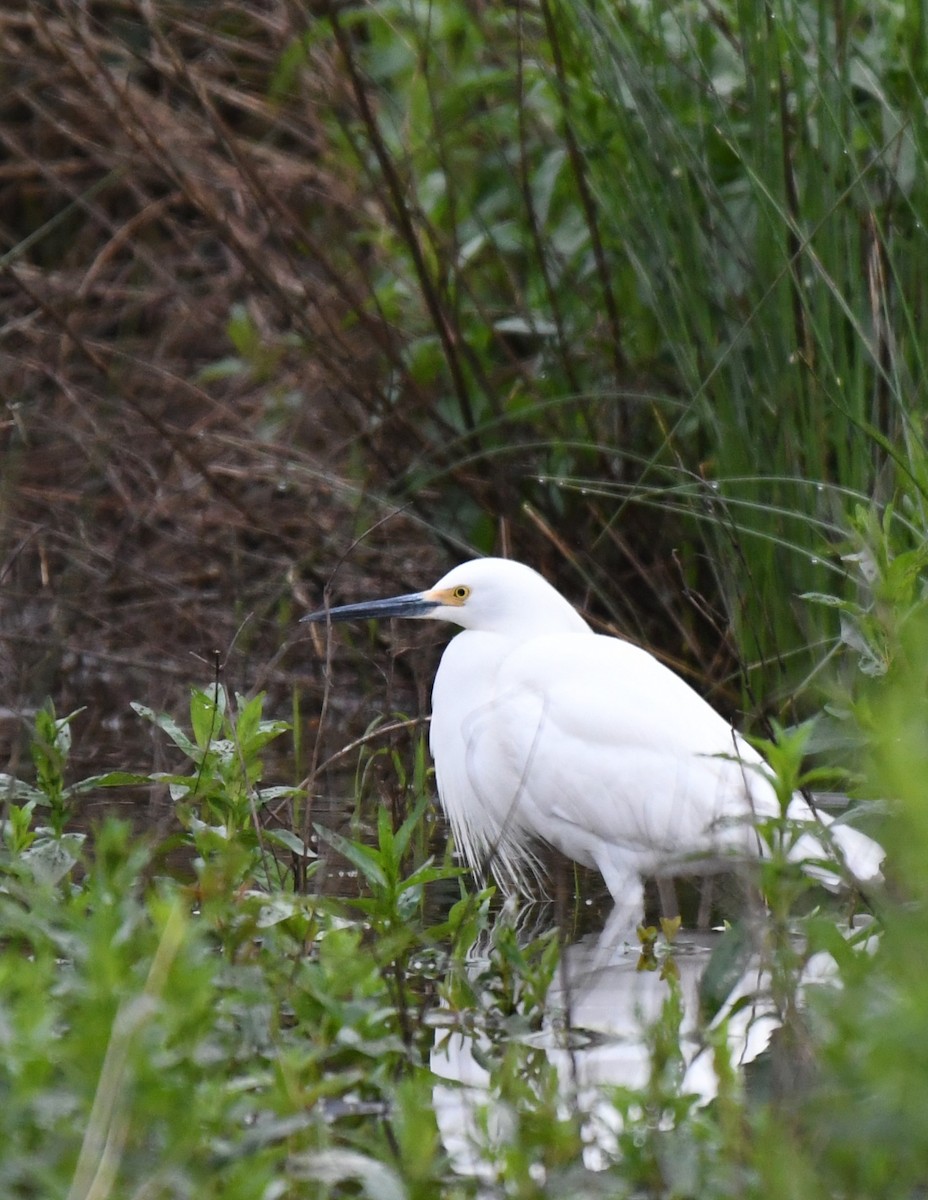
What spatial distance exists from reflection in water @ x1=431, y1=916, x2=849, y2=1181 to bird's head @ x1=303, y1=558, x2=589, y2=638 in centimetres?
71

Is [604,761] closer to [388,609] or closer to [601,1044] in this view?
[388,609]

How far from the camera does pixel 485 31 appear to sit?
475 centimetres

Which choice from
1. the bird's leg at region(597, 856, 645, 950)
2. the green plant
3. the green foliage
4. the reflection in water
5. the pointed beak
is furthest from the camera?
the pointed beak

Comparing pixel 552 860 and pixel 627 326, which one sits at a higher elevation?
pixel 627 326

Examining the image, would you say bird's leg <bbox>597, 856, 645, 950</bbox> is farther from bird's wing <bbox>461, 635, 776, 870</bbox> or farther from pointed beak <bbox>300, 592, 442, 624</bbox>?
pointed beak <bbox>300, 592, 442, 624</bbox>

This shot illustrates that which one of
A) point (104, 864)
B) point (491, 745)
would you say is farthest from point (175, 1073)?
point (491, 745)

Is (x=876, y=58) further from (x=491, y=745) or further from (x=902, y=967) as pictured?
(x=902, y=967)

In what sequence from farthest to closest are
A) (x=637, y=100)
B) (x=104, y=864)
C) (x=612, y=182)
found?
(x=612, y=182)
(x=637, y=100)
(x=104, y=864)

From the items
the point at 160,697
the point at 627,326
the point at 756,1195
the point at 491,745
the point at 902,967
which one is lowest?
the point at 160,697

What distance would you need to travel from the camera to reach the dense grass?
5.65 feet

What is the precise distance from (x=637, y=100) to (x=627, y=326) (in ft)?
2.91

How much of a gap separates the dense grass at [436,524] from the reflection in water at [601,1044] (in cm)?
2

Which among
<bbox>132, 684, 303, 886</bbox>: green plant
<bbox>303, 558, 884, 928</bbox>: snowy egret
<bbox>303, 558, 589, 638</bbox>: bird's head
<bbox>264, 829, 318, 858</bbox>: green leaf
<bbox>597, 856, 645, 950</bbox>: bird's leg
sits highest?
<bbox>132, 684, 303, 886</bbox>: green plant

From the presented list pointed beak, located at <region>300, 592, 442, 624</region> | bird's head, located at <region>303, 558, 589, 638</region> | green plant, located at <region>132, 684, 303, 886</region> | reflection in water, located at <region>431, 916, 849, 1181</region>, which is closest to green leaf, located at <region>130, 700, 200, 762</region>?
green plant, located at <region>132, 684, 303, 886</region>
